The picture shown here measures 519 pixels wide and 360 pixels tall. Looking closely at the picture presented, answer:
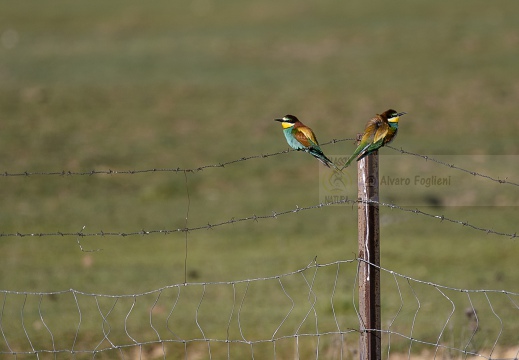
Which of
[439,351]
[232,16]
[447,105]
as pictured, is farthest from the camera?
[232,16]

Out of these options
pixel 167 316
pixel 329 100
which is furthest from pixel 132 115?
pixel 167 316

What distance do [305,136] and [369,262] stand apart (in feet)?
4.02

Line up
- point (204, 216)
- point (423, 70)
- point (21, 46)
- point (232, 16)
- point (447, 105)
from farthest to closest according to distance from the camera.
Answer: point (232, 16)
point (21, 46)
point (423, 70)
point (447, 105)
point (204, 216)

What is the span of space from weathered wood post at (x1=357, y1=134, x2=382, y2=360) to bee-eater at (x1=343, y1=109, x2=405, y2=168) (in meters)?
0.06

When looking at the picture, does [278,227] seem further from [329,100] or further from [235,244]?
[329,100]

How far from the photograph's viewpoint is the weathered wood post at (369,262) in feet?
20.6

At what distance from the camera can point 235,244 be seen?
48.4 feet

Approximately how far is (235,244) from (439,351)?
6191 millimetres

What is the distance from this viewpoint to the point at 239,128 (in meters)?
22.5

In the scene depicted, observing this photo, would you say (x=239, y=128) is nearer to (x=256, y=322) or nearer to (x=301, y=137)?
(x=256, y=322)

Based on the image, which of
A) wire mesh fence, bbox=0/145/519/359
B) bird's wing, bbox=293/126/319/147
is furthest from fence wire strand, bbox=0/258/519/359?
bird's wing, bbox=293/126/319/147

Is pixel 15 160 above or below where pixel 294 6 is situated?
below

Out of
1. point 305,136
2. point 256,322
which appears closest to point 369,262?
point 305,136

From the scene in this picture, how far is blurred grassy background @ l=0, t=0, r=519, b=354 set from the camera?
13828 mm
